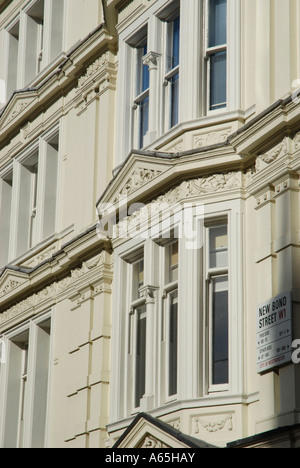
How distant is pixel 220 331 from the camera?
1491cm

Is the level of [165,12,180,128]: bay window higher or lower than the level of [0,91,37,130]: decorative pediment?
lower

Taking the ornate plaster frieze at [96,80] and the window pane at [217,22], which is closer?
the window pane at [217,22]

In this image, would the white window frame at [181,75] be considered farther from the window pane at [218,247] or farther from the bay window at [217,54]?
the window pane at [218,247]

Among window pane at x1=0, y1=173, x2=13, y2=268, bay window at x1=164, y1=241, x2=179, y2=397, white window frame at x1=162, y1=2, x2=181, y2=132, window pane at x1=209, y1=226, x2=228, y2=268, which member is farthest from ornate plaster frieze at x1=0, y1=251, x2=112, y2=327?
Answer: window pane at x1=209, y1=226, x2=228, y2=268

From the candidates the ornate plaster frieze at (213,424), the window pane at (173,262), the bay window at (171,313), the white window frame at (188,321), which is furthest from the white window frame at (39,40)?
the ornate plaster frieze at (213,424)

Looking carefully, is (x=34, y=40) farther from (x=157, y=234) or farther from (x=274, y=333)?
(x=274, y=333)

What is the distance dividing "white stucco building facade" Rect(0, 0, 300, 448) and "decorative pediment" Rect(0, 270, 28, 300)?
0.05 metres

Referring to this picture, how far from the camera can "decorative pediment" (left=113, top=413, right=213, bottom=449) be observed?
14.2 meters

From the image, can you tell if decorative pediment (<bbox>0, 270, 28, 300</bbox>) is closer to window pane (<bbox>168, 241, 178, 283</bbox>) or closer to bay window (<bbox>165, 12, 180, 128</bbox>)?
window pane (<bbox>168, 241, 178, 283</bbox>)

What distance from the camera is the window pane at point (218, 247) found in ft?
50.1

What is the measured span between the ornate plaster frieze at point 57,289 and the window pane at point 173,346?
86.2 inches

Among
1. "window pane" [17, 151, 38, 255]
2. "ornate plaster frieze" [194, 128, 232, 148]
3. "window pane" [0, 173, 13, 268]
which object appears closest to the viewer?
"ornate plaster frieze" [194, 128, 232, 148]

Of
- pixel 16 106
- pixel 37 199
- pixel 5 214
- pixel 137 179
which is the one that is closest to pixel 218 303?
pixel 137 179
